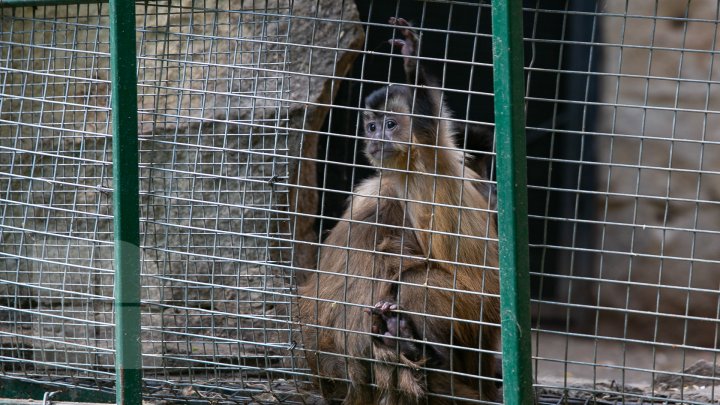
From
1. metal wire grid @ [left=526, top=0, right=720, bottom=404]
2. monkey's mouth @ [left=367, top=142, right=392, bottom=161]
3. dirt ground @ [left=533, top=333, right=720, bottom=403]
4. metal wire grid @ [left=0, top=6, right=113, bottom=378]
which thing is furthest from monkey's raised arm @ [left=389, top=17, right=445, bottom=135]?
metal wire grid @ [left=526, top=0, right=720, bottom=404]

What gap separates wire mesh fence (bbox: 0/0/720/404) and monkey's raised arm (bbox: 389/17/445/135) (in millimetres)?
20

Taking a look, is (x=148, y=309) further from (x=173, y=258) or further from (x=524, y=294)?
(x=524, y=294)

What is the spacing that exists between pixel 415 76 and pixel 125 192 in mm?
1383

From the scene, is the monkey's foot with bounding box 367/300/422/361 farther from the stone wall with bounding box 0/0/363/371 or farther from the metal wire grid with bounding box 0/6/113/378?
the metal wire grid with bounding box 0/6/113/378

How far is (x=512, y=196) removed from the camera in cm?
286

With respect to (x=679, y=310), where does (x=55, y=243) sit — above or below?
above

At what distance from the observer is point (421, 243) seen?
4352 mm

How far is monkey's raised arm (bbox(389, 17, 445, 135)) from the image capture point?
150 inches

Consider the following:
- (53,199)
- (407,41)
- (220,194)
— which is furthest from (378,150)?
(53,199)

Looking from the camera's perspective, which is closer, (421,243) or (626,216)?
(421,243)

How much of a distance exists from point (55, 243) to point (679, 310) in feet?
21.2

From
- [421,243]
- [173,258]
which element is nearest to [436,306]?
[421,243]

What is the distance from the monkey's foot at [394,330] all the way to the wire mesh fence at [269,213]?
0.5 inches

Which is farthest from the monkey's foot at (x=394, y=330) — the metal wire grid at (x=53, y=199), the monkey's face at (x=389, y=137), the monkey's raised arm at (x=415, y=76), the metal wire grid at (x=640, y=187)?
the metal wire grid at (x=640, y=187)
